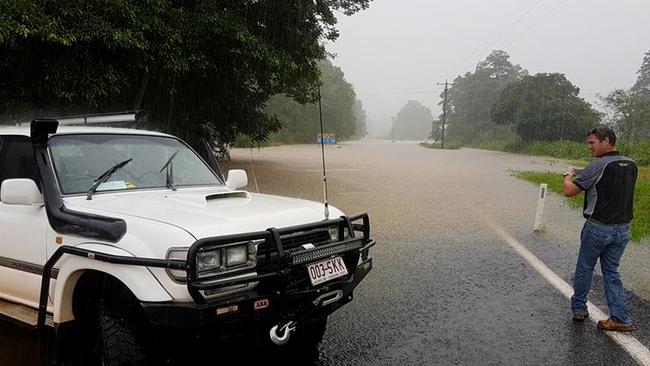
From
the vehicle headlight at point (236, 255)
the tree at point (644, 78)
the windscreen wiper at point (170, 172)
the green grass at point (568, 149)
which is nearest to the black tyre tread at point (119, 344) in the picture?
the vehicle headlight at point (236, 255)

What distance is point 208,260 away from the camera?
2986 millimetres

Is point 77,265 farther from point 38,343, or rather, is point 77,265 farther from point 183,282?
point 38,343

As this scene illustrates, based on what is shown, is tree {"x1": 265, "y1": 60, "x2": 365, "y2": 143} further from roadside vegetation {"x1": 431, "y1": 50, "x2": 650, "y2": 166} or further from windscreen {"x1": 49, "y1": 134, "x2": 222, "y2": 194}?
windscreen {"x1": 49, "y1": 134, "x2": 222, "y2": 194}

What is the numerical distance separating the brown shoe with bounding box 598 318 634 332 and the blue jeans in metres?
0.04

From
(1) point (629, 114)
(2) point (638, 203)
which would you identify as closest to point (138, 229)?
(2) point (638, 203)

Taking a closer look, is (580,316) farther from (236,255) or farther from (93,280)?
(93,280)

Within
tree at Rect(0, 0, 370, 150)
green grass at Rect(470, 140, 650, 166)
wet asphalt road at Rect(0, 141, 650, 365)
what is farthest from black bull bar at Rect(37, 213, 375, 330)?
green grass at Rect(470, 140, 650, 166)

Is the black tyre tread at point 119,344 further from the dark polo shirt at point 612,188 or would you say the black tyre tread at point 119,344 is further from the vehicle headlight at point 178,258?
the dark polo shirt at point 612,188

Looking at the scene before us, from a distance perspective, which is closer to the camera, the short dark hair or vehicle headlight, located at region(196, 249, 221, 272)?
vehicle headlight, located at region(196, 249, 221, 272)

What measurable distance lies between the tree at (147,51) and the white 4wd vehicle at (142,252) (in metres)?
4.85

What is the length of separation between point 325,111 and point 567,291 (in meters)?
71.2

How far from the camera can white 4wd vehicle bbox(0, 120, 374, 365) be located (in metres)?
2.88

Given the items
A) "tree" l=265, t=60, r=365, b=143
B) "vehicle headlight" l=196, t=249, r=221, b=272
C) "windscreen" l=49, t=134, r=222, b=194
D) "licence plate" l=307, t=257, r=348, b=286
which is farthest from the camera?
"tree" l=265, t=60, r=365, b=143

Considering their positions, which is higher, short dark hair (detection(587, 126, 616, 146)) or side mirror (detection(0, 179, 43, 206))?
short dark hair (detection(587, 126, 616, 146))
